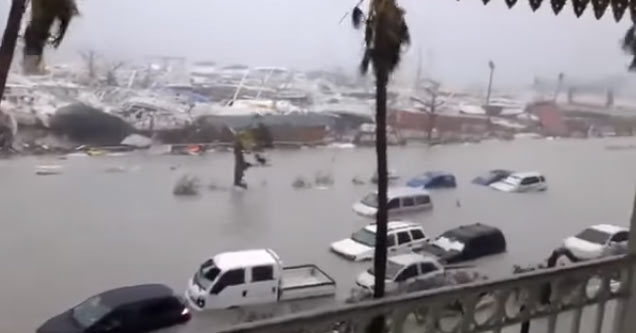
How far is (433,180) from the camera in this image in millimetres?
2527

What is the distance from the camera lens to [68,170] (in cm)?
204

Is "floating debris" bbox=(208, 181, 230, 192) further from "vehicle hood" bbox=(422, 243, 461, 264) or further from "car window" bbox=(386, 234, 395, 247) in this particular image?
"vehicle hood" bbox=(422, 243, 461, 264)

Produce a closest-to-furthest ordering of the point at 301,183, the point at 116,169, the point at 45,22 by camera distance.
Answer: the point at 45,22, the point at 116,169, the point at 301,183

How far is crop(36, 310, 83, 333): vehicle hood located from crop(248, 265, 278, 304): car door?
0.45m

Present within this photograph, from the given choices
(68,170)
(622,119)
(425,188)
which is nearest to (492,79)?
(425,188)

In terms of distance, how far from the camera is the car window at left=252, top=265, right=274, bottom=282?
220 centimetres

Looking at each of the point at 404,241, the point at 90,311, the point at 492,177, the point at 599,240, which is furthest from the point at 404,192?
the point at 90,311

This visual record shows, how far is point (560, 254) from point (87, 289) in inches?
60.8

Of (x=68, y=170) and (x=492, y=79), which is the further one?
(x=492, y=79)

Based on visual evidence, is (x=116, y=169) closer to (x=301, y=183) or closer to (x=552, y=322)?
(x=301, y=183)

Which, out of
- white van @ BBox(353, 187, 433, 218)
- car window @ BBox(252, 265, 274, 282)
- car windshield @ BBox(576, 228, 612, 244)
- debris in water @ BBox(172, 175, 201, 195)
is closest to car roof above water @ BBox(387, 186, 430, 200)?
white van @ BBox(353, 187, 433, 218)

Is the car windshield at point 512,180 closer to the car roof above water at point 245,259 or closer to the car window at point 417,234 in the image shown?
the car window at point 417,234

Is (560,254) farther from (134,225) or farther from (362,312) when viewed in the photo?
(134,225)

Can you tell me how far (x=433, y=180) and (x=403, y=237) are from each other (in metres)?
0.21
